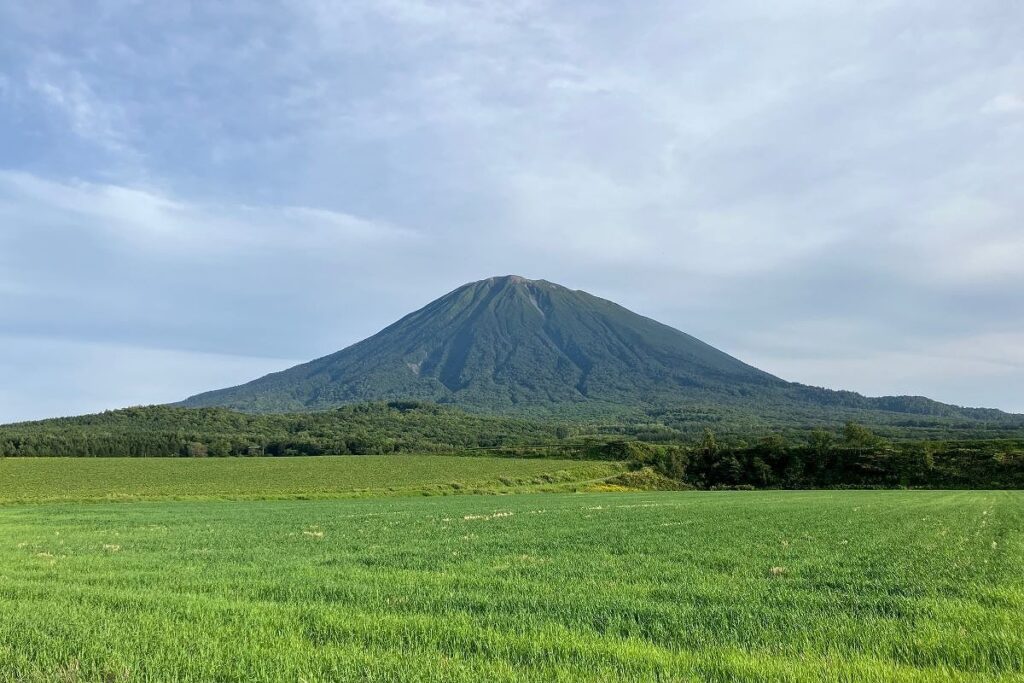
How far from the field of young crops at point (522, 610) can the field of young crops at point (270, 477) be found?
4002 cm

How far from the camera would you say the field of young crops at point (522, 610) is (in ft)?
16.9

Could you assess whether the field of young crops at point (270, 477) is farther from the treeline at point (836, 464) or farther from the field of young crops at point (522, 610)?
the field of young crops at point (522, 610)

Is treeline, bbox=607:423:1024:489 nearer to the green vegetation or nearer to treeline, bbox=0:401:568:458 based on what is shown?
the green vegetation

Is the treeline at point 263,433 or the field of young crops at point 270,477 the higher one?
the treeline at point 263,433

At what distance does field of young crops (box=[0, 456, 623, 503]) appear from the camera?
5053 cm

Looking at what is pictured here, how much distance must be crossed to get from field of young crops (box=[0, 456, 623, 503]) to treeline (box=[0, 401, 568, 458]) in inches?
1038

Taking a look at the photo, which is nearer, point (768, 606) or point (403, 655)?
point (403, 655)

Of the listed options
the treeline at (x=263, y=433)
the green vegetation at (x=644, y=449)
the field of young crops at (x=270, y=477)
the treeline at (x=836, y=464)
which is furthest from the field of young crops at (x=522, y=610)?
the treeline at (x=263, y=433)

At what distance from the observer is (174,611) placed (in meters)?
7.20

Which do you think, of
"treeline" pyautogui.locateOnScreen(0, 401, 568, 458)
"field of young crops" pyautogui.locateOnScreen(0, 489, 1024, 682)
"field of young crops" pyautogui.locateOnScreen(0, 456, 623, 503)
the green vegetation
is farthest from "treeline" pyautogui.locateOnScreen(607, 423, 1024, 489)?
"field of young crops" pyautogui.locateOnScreen(0, 489, 1024, 682)

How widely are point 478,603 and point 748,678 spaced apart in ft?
12.3

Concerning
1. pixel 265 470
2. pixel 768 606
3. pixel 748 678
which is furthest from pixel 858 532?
pixel 265 470

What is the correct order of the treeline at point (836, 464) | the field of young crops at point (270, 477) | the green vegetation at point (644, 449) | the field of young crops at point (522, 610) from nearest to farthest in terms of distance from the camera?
the field of young crops at point (522, 610) → the field of young crops at point (270, 477) → the treeline at point (836, 464) → the green vegetation at point (644, 449)

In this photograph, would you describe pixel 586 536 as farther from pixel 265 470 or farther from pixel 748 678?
pixel 265 470
